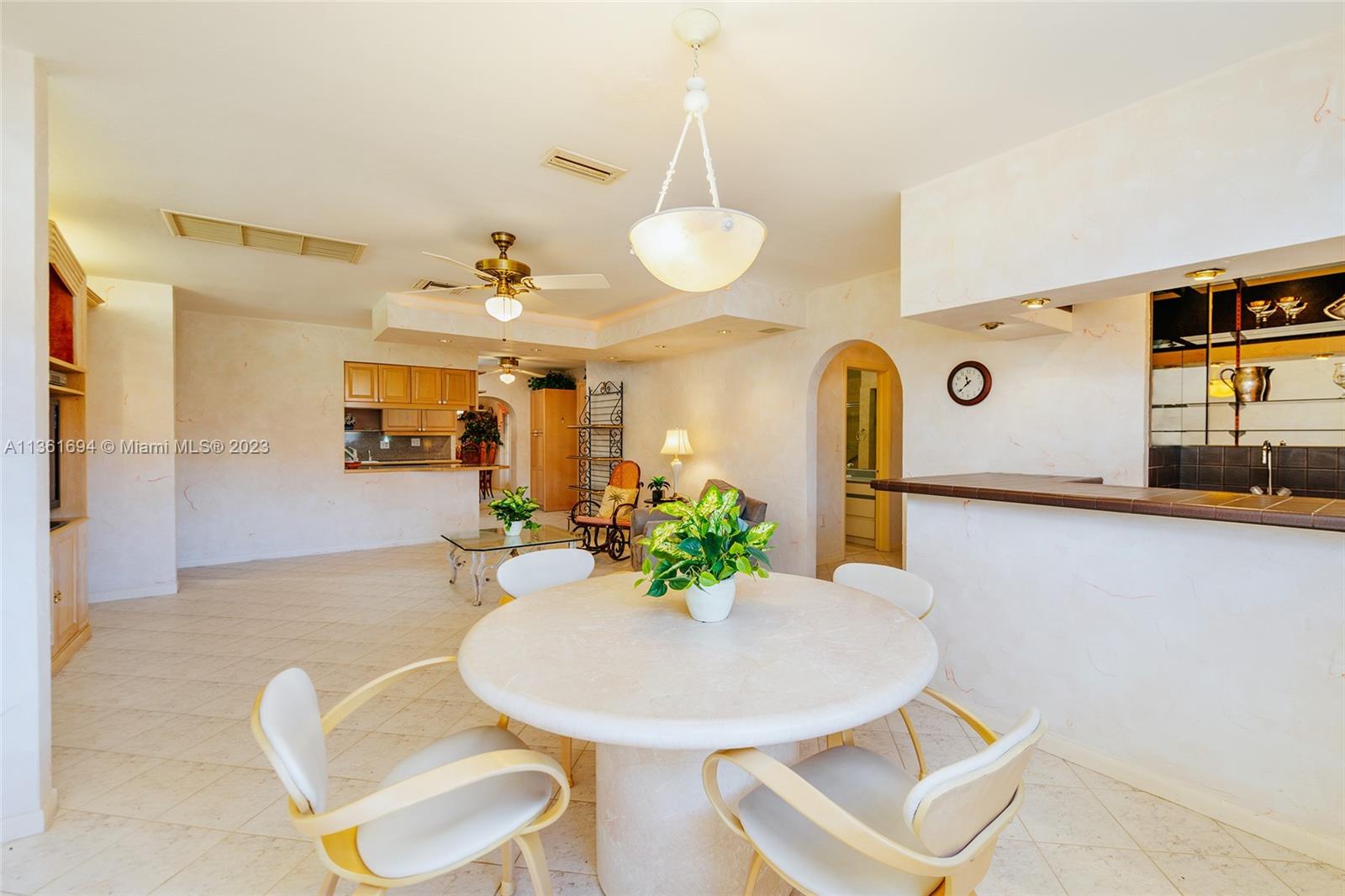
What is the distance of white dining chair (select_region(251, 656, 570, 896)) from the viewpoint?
104 centimetres

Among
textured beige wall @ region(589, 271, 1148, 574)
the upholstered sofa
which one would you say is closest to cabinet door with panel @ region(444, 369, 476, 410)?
textured beige wall @ region(589, 271, 1148, 574)

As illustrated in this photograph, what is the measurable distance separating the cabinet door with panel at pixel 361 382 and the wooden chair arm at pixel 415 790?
6475 millimetres

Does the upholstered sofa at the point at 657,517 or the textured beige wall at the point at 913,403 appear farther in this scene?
the upholstered sofa at the point at 657,517

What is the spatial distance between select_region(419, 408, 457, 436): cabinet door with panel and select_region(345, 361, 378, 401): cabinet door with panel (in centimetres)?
66

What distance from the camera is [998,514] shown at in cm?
264

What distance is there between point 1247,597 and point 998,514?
85 cm

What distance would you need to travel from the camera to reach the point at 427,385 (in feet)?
23.2

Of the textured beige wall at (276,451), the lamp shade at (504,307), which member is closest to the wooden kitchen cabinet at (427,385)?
the textured beige wall at (276,451)

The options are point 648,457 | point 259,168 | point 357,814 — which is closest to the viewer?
point 357,814

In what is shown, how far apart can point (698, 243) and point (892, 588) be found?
56.5 inches

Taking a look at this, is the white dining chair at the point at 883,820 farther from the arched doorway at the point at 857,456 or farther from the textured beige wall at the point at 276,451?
the textured beige wall at the point at 276,451

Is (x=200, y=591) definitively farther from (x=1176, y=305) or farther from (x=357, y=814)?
(x=1176, y=305)

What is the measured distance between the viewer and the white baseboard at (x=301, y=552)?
588 cm

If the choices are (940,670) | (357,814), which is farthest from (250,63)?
(940,670)
